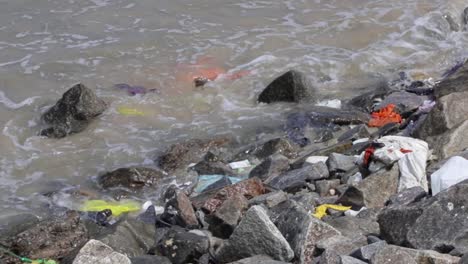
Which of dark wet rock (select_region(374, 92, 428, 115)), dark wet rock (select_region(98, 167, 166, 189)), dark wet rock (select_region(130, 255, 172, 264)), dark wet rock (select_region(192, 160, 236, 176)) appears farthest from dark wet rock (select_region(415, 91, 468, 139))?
dark wet rock (select_region(130, 255, 172, 264))

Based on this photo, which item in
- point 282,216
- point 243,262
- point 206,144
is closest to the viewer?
point 243,262

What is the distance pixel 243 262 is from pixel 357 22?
28.4 ft

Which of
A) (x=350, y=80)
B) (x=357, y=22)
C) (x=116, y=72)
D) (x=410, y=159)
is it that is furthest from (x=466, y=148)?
(x=357, y=22)

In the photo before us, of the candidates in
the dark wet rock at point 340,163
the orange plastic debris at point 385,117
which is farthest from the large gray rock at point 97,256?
the orange plastic debris at point 385,117

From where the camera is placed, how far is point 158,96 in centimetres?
959

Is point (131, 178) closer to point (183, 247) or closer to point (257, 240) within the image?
point (183, 247)

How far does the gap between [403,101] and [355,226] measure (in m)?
3.79

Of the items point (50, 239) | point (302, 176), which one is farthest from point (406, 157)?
point (50, 239)

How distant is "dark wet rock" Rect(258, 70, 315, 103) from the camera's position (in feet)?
29.7

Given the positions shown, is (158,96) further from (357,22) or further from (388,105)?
(357,22)

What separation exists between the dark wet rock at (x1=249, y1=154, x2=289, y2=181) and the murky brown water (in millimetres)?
1302

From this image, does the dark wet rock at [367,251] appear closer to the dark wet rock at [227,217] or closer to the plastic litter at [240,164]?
A: the dark wet rock at [227,217]

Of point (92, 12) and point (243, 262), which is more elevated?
point (243, 262)

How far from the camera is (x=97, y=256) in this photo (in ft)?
14.2
